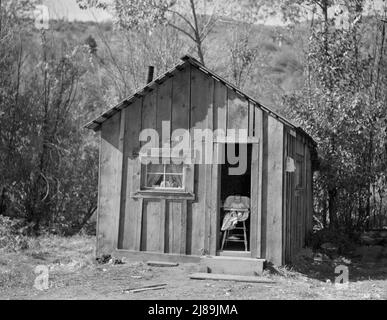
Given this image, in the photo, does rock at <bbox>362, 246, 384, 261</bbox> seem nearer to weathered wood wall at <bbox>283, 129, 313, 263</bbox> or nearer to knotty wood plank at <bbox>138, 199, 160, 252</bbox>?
weathered wood wall at <bbox>283, 129, 313, 263</bbox>

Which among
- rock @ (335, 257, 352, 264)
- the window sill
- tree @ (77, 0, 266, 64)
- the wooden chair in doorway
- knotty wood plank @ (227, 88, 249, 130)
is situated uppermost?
tree @ (77, 0, 266, 64)

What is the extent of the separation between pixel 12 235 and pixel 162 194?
550 centimetres

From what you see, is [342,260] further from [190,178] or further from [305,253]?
[190,178]

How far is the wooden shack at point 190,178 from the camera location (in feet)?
35.6

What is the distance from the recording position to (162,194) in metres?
11.4

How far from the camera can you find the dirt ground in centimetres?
881

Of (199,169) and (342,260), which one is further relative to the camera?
(342,260)

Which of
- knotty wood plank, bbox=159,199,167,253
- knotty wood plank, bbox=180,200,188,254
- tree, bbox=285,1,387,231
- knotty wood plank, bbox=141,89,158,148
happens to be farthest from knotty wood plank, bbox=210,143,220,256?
tree, bbox=285,1,387,231

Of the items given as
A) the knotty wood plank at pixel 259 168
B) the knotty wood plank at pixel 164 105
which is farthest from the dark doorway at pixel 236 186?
the knotty wood plank at pixel 164 105

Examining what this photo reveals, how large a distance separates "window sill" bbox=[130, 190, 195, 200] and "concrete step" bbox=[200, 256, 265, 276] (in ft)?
4.51

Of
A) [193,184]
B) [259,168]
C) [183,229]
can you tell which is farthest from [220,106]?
[183,229]

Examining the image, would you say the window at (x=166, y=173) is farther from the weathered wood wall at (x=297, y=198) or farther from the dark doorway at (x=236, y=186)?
the weathered wood wall at (x=297, y=198)
